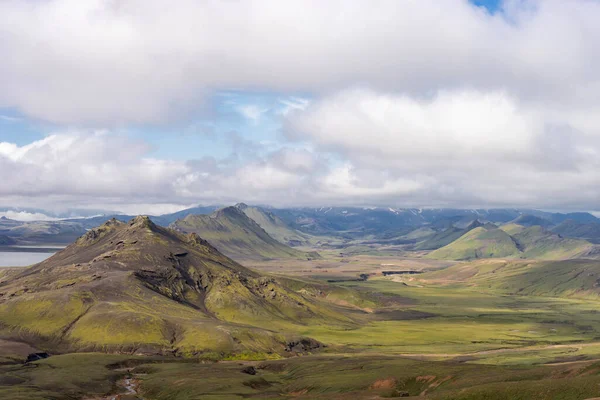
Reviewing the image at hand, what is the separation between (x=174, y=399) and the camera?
199m

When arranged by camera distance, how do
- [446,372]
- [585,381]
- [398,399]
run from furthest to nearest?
[446,372], [398,399], [585,381]

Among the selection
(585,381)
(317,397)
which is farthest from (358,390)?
(585,381)

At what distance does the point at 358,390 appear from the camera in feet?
639

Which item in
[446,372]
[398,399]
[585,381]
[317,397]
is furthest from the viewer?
[446,372]

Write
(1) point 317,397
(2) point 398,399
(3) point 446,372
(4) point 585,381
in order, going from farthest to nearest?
1. (3) point 446,372
2. (1) point 317,397
3. (2) point 398,399
4. (4) point 585,381

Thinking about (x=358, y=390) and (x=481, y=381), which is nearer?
(x=481, y=381)

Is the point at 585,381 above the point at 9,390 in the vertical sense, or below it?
above

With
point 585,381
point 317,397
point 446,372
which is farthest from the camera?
point 446,372

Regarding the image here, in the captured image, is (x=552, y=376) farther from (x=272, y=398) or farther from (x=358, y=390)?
(x=272, y=398)

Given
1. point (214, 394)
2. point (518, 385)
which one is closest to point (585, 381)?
point (518, 385)

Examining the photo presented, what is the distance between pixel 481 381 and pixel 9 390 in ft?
520

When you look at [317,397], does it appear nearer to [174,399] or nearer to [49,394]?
[174,399]

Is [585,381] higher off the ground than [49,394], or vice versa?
[585,381]

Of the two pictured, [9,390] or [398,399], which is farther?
[9,390]
